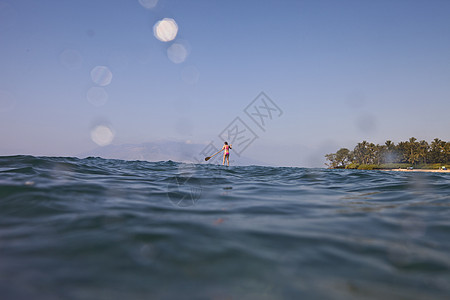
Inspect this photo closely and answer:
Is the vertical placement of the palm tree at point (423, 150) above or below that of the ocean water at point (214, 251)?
above

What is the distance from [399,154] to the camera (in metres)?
82.1

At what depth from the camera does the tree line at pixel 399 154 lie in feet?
251

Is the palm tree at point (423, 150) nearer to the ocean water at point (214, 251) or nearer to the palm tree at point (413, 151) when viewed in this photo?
the palm tree at point (413, 151)

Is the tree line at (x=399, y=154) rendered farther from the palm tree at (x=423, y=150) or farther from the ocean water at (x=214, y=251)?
the ocean water at (x=214, y=251)

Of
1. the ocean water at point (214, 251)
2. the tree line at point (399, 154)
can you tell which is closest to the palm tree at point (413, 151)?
the tree line at point (399, 154)

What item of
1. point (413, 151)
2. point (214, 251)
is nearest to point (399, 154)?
point (413, 151)

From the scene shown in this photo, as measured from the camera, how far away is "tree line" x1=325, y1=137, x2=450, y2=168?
76.4 m

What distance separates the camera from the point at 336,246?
260 centimetres

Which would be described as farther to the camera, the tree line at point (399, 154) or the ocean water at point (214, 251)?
the tree line at point (399, 154)

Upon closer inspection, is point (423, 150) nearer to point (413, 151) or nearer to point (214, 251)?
point (413, 151)

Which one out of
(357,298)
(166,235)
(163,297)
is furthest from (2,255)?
(357,298)

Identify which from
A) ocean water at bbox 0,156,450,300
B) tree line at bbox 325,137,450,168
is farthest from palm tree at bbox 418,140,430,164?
ocean water at bbox 0,156,450,300

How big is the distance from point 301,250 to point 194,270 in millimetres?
1126

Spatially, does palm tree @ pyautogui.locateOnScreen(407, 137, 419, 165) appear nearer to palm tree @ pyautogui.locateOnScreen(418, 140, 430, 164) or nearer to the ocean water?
palm tree @ pyautogui.locateOnScreen(418, 140, 430, 164)
